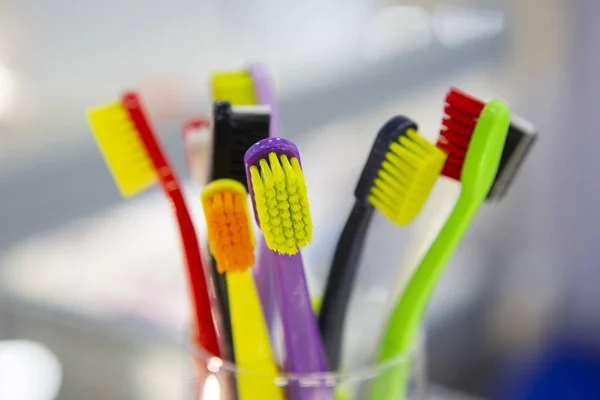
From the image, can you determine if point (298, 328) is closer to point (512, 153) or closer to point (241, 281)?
point (241, 281)

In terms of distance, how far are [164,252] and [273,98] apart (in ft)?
0.97

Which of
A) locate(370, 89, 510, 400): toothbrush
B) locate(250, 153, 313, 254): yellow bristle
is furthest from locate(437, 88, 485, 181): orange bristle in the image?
locate(250, 153, 313, 254): yellow bristle

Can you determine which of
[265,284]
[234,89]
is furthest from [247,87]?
[265,284]

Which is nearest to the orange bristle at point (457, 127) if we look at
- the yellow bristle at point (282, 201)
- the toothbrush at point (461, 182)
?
the toothbrush at point (461, 182)

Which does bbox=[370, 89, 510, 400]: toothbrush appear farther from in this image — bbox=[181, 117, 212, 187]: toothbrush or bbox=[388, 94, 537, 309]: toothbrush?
bbox=[181, 117, 212, 187]: toothbrush

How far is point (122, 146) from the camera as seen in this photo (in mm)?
385

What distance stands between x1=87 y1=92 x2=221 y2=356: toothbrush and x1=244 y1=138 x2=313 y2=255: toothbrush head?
8 centimetres

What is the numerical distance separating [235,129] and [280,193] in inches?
2.8

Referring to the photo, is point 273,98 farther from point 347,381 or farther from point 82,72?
point 82,72

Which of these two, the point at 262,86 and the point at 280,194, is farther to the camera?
the point at 262,86

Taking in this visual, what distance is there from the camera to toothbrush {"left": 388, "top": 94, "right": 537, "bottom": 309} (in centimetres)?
35

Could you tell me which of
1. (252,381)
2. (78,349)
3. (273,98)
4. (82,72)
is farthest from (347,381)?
(82,72)

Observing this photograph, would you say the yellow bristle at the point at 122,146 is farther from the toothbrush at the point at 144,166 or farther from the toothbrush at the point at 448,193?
the toothbrush at the point at 448,193

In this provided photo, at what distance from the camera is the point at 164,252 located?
638mm
